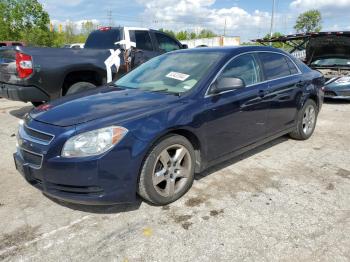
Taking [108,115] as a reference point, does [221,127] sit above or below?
below

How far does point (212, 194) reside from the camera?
11.8 ft

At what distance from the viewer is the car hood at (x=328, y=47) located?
8.99 meters

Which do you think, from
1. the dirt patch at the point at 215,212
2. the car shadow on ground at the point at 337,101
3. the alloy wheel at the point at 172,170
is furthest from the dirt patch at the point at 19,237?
the car shadow on ground at the point at 337,101

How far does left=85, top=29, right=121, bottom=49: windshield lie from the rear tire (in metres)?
4.72

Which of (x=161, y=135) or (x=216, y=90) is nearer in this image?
(x=161, y=135)

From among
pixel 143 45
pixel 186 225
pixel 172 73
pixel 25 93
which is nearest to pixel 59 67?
pixel 25 93

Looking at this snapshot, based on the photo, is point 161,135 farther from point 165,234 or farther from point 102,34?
point 102,34

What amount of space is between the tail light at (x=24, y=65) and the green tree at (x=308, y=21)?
72640mm

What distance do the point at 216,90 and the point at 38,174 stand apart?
198 centimetres

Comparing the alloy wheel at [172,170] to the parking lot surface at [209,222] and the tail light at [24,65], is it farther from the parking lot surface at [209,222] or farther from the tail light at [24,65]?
the tail light at [24,65]

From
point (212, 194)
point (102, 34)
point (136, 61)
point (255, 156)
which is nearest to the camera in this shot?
point (212, 194)

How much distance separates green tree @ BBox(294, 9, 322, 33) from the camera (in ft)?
227

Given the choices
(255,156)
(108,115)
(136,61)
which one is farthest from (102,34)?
(108,115)

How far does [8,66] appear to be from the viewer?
20.1 feet
